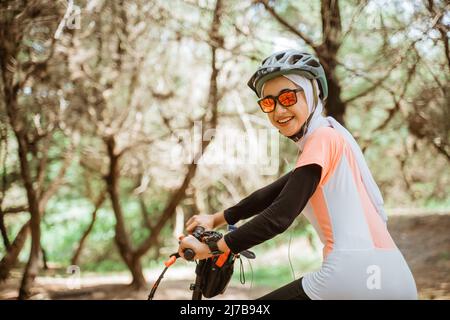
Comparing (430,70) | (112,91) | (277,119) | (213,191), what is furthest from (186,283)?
(277,119)

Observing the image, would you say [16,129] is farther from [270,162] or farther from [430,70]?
[270,162]

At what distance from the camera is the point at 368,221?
7.02 feet

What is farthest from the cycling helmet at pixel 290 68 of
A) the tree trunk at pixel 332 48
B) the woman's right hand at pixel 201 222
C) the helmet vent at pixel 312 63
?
the tree trunk at pixel 332 48

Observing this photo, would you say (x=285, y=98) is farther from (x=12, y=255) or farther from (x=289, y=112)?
(x=12, y=255)

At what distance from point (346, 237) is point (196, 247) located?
2.27ft

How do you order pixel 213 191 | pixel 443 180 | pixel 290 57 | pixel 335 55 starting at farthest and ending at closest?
1. pixel 213 191
2. pixel 443 180
3. pixel 335 55
4. pixel 290 57

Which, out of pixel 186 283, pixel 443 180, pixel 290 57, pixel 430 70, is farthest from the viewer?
pixel 443 180

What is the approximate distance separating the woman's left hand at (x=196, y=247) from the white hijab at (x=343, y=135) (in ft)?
2.25

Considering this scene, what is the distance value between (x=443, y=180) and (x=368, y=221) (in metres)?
10.7

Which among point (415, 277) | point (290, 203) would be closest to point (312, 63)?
point (290, 203)

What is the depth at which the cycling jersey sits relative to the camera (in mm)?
2072

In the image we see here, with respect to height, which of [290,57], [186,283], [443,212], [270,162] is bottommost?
[186,283]

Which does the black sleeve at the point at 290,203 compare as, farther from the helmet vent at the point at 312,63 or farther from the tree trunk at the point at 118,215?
the tree trunk at the point at 118,215

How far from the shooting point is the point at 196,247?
92.4 inches
